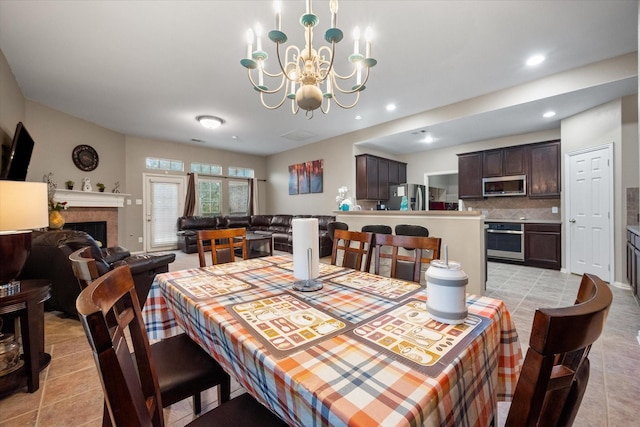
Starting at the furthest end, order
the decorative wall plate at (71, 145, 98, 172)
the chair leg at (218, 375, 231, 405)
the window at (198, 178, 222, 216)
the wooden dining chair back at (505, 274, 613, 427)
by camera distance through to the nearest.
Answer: the window at (198, 178, 222, 216)
the decorative wall plate at (71, 145, 98, 172)
the chair leg at (218, 375, 231, 405)
the wooden dining chair back at (505, 274, 613, 427)

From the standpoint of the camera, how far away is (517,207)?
217 inches

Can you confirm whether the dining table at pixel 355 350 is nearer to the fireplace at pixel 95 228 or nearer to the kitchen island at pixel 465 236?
the kitchen island at pixel 465 236

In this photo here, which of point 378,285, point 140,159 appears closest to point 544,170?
point 378,285

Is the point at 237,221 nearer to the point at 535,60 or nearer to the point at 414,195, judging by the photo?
the point at 414,195

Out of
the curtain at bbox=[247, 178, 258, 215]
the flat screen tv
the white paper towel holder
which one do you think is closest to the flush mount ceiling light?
the flat screen tv

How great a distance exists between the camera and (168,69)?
3.38 metres

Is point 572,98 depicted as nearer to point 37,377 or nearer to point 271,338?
point 271,338

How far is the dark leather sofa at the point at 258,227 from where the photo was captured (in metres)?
6.26

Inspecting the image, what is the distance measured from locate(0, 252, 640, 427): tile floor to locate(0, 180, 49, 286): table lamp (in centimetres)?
75

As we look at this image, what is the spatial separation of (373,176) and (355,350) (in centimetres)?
571

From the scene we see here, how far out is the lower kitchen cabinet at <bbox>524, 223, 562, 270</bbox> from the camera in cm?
452

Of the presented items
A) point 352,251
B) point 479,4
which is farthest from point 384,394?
point 479,4

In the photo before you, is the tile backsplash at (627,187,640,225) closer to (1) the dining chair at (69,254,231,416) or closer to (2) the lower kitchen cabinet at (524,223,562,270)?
(2) the lower kitchen cabinet at (524,223,562,270)

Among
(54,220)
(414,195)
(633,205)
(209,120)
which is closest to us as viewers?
(633,205)
